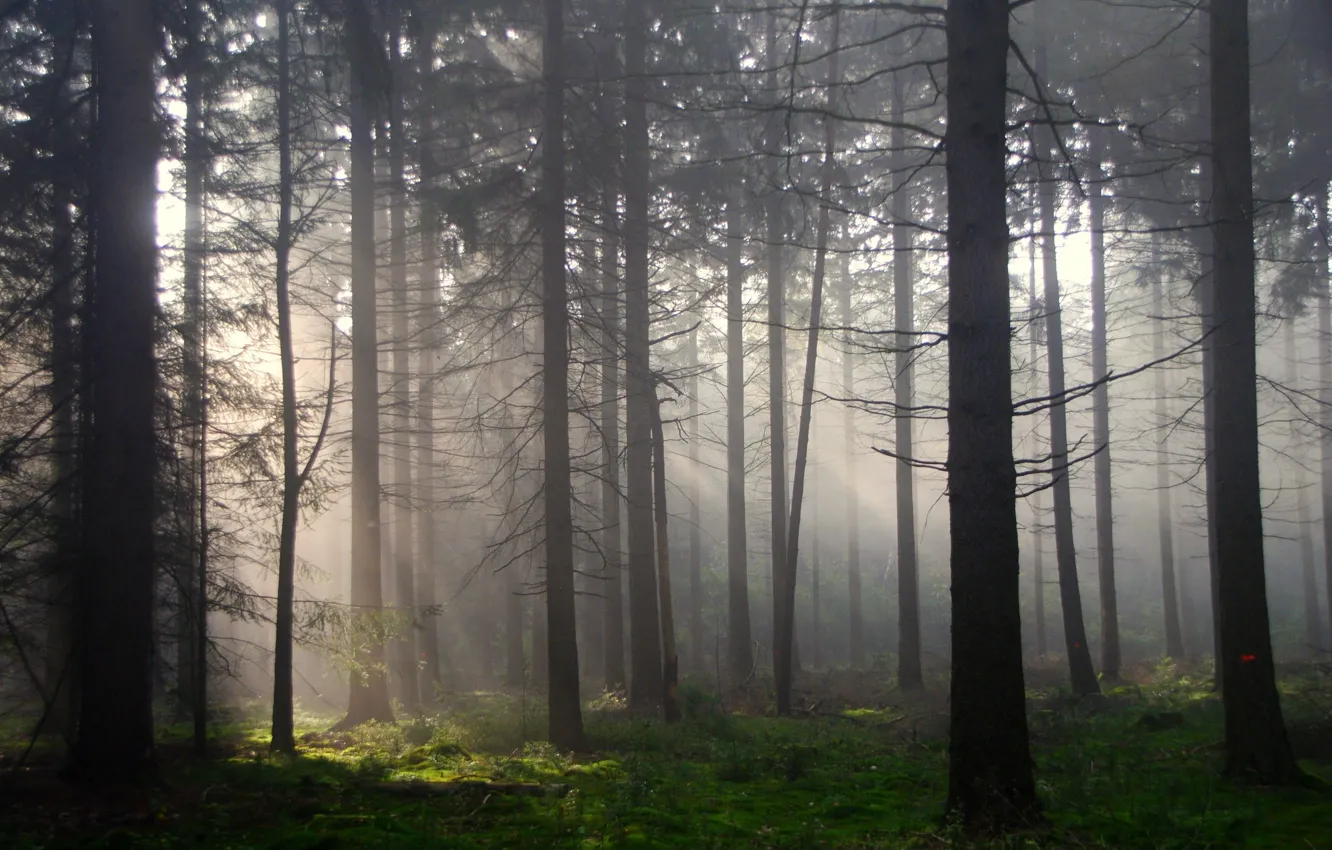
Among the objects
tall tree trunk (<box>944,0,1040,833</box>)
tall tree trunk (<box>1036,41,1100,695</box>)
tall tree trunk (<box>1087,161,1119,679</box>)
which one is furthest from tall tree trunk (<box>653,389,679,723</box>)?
tall tree trunk (<box>1087,161,1119,679</box>)

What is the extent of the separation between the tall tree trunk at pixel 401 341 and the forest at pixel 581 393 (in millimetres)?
157

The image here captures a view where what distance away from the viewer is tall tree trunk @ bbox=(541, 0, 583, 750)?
11.7 m

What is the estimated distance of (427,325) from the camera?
16172 mm

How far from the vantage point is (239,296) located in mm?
12664

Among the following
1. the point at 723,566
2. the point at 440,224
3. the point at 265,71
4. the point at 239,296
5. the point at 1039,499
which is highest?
the point at 265,71

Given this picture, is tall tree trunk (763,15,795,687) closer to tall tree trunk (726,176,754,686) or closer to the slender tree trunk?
tall tree trunk (726,176,754,686)

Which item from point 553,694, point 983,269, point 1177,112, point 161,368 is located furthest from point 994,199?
point 1177,112

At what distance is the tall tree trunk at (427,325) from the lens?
43.3ft

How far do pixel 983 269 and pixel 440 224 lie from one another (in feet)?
28.0

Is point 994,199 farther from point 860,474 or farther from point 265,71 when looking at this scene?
point 860,474

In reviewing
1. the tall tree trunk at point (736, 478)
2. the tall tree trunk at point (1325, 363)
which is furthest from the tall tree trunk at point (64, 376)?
the tall tree trunk at point (1325, 363)

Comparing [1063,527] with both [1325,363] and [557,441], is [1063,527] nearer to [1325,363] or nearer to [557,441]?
[1325,363]

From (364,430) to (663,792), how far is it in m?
9.00

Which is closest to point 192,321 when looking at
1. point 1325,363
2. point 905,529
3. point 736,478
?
point 736,478
